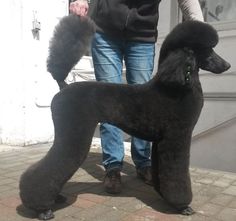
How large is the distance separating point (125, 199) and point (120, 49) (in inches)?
53.1

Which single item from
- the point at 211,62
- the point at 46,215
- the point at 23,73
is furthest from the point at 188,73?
the point at 23,73

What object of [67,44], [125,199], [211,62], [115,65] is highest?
[67,44]

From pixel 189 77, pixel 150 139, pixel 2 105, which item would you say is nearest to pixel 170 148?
pixel 150 139

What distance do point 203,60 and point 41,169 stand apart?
1391mm

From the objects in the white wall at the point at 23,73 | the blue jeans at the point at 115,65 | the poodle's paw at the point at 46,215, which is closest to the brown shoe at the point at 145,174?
the blue jeans at the point at 115,65

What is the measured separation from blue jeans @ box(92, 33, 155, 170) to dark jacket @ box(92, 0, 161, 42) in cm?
7

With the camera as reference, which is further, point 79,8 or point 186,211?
point 79,8

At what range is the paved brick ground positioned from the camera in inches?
131

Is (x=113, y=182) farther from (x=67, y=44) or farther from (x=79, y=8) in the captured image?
(x=79, y=8)

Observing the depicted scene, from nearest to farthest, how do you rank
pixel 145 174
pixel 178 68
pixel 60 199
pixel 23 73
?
pixel 178 68 → pixel 60 199 → pixel 145 174 → pixel 23 73

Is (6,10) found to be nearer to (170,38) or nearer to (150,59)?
(150,59)

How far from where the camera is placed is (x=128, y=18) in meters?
3.85

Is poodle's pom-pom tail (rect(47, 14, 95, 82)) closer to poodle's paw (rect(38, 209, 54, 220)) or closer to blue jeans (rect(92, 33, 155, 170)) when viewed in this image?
blue jeans (rect(92, 33, 155, 170))

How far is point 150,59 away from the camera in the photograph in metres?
4.10
